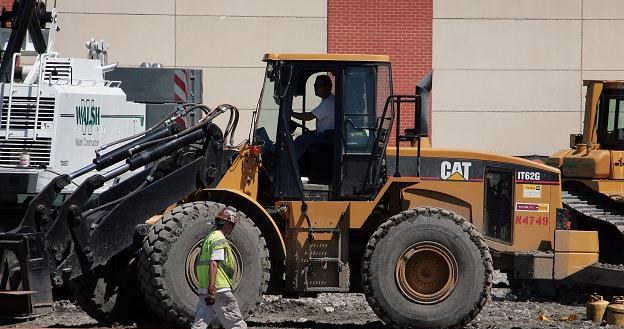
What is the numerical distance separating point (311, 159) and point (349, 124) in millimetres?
594

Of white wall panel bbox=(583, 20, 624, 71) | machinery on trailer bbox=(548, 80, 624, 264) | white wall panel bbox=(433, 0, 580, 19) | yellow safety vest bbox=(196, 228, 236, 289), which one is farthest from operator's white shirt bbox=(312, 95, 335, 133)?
white wall panel bbox=(583, 20, 624, 71)

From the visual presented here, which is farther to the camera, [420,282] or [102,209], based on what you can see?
[420,282]

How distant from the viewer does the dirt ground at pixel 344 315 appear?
1376 cm

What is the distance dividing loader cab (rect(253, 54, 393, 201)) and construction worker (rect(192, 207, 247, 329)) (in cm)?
171

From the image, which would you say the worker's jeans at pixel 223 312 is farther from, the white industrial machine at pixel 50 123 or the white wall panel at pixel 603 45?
the white wall panel at pixel 603 45

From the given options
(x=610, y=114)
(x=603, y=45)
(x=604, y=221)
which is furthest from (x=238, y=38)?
(x=604, y=221)

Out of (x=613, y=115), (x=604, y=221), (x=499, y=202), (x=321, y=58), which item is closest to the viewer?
(x=321, y=58)

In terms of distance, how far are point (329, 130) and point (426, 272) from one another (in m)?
1.79

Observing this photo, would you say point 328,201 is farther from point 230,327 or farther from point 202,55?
point 202,55

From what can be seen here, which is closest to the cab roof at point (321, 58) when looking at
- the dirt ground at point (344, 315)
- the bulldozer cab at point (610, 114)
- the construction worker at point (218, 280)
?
the construction worker at point (218, 280)

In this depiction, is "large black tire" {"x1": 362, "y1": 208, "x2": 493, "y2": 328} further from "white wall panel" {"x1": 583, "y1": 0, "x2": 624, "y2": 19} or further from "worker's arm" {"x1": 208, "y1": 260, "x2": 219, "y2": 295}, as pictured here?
"white wall panel" {"x1": 583, "y1": 0, "x2": 624, "y2": 19}

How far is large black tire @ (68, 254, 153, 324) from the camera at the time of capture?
41.5 feet

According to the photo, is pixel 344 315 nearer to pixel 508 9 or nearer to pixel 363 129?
pixel 363 129

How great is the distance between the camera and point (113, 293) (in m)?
12.8
